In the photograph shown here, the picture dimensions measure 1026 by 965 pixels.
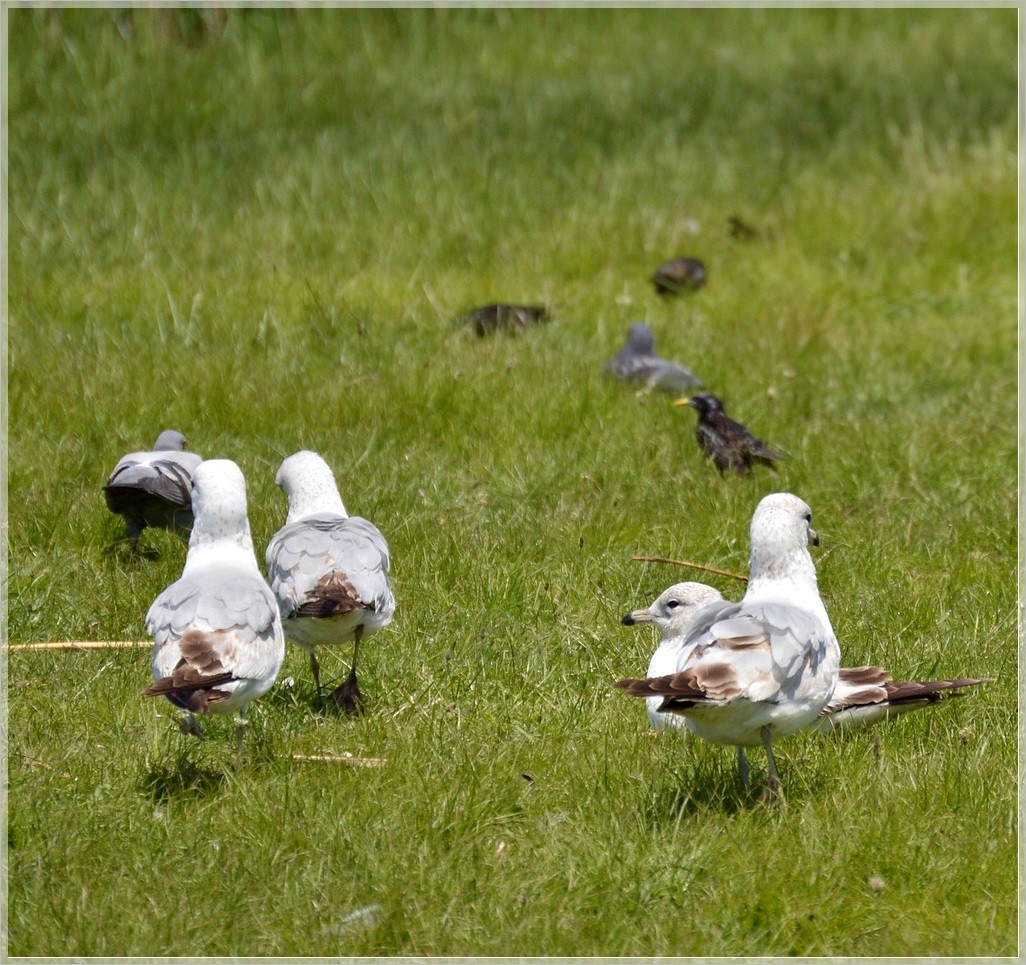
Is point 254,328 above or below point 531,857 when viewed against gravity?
above

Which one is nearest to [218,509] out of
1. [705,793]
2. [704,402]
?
[705,793]

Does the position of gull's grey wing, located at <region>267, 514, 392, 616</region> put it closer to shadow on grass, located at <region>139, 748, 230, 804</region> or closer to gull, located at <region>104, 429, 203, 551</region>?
shadow on grass, located at <region>139, 748, 230, 804</region>

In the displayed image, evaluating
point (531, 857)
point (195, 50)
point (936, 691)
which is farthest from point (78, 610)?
point (195, 50)

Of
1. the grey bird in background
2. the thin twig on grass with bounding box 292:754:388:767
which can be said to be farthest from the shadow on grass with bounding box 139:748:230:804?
the grey bird in background

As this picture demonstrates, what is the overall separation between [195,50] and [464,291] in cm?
427

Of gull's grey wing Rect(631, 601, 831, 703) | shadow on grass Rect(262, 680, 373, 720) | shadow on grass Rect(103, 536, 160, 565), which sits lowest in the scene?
shadow on grass Rect(262, 680, 373, 720)

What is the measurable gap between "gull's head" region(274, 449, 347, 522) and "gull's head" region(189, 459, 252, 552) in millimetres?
647

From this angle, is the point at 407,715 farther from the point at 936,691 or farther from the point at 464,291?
the point at 464,291

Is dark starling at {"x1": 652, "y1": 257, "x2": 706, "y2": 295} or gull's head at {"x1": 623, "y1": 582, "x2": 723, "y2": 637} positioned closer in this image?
gull's head at {"x1": 623, "y1": 582, "x2": 723, "y2": 637}

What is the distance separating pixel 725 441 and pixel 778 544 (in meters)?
3.03

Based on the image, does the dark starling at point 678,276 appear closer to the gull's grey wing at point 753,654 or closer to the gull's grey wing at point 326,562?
the gull's grey wing at point 326,562

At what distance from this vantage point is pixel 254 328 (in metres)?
9.33

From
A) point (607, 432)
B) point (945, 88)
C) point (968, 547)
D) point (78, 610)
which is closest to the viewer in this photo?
point (78, 610)

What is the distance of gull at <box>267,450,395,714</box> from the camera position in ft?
16.7
